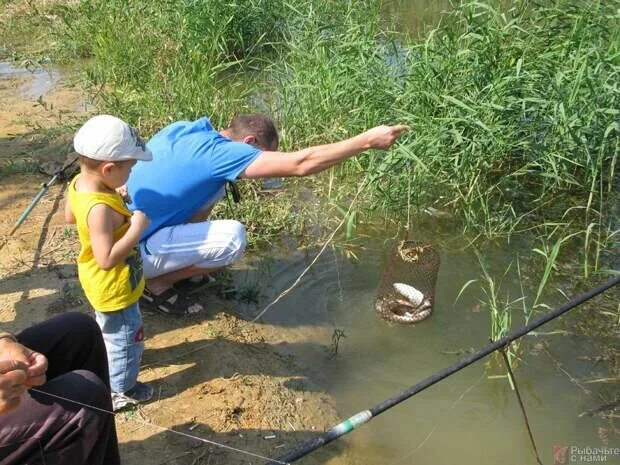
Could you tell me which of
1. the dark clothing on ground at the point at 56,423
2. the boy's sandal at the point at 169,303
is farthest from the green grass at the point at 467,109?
the dark clothing on ground at the point at 56,423

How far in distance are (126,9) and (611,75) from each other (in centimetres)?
506

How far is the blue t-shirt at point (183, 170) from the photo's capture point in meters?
3.06

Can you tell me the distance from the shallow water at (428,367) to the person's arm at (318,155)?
1.02 meters

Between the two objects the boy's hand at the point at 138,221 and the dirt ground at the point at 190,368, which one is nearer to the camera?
the boy's hand at the point at 138,221

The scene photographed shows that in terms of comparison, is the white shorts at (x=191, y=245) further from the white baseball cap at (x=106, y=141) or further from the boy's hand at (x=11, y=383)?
the boy's hand at (x=11, y=383)

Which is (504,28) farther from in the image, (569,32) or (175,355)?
(175,355)

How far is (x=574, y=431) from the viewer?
3045mm

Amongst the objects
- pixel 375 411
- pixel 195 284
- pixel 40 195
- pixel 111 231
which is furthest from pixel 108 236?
pixel 40 195

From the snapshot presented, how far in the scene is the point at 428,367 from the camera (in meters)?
3.40

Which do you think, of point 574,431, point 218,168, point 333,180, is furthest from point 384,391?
point 333,180

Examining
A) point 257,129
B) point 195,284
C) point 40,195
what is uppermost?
point 257,129

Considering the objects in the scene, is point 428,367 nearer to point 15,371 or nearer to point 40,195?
point 15,371

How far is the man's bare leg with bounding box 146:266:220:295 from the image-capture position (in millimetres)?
3432

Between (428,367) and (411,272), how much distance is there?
595 mm
